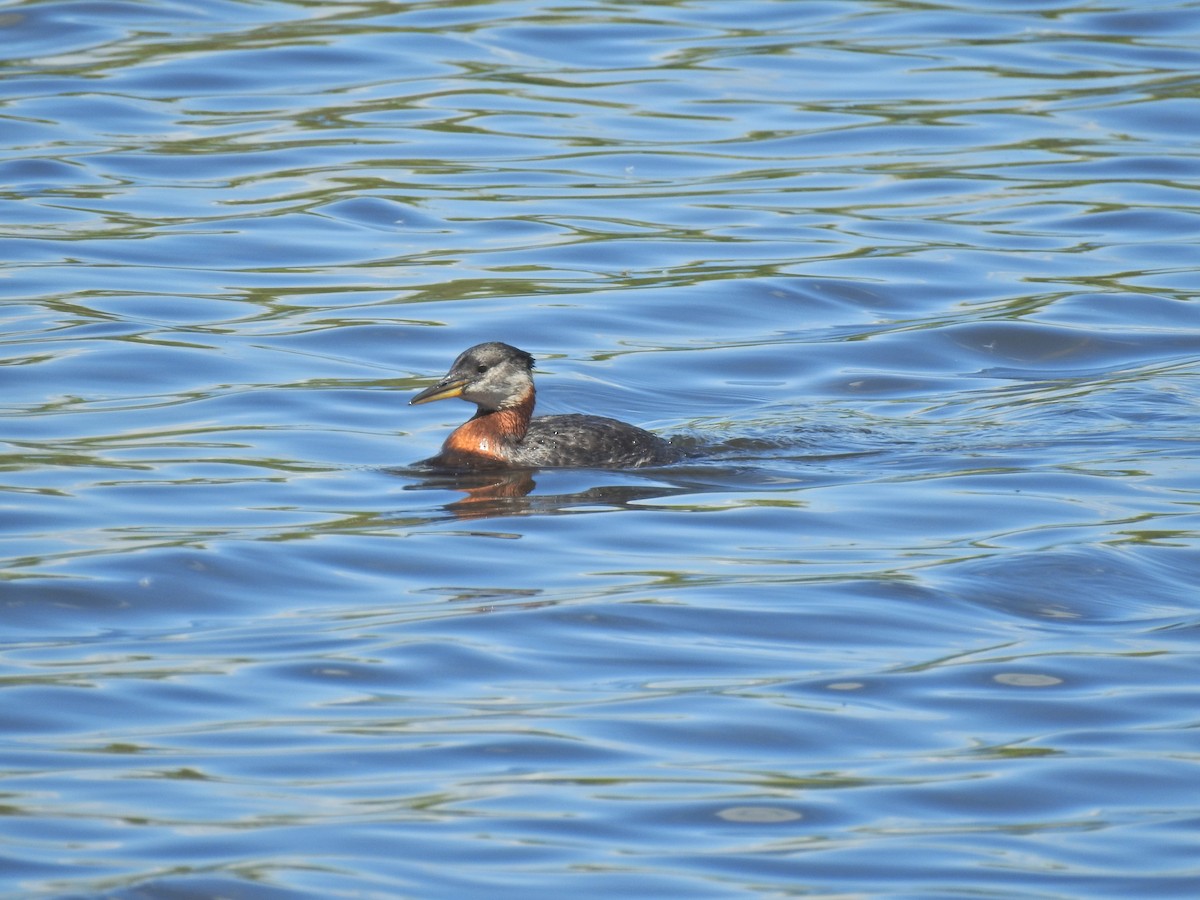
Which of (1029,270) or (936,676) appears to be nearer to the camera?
(936,676)

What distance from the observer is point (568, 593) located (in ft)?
29.6

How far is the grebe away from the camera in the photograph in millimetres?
11961

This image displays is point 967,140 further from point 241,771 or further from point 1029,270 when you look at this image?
point 241,771

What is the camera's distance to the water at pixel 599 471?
6582mm

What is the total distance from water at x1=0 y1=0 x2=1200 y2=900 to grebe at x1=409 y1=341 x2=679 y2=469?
26cm

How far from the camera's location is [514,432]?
12.3m

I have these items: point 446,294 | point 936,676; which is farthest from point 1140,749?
point 446,294

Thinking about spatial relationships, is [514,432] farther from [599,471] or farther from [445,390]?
[599,471]

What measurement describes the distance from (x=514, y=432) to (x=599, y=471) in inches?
27.5

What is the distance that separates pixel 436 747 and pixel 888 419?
645 centimetres

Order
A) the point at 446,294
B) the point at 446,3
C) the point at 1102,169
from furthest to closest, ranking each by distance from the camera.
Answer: the point at 446,3 < the point at 1102,169 < the point at 446,294

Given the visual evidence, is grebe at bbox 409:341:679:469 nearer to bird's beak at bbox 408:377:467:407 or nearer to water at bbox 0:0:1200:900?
bird's beak at bbox 408:377:467:407

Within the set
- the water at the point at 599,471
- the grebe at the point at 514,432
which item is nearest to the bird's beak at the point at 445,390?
the grebe at the point at 514,432

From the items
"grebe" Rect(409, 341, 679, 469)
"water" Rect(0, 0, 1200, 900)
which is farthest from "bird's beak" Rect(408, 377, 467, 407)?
"water" Rect(0, 0, 1200, 900)
